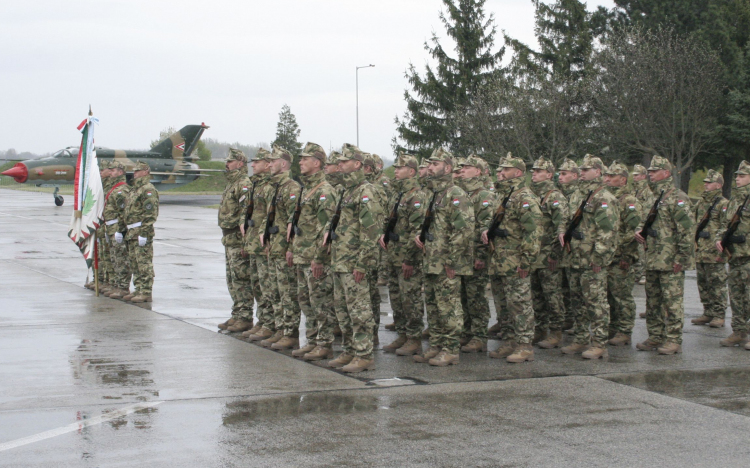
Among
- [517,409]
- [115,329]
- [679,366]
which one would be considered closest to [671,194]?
[679,366]

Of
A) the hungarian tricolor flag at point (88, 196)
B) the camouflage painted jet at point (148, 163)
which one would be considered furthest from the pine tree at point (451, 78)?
the hungarian tricolor flag at point (88, 196)

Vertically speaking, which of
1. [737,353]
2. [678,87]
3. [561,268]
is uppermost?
[678,87]

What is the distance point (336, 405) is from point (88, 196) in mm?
7827

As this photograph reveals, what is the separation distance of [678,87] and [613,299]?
93.7ft

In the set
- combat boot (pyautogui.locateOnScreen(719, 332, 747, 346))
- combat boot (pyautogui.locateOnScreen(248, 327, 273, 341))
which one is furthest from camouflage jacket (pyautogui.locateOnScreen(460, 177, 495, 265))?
combat boot (pyautogui.locateOnScreen(719, 332, 747, 346))

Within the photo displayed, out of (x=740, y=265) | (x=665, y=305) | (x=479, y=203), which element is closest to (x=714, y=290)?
(x=740, y=265)

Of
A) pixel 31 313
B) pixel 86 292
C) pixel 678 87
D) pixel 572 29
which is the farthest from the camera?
pixel 572 29

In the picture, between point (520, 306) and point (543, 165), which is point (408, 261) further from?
point (543, 165)

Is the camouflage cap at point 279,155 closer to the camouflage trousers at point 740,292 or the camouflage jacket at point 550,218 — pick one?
the camouflage jacket at point 550,218

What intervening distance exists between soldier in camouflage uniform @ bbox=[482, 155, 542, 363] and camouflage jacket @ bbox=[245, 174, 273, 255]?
2.56 m

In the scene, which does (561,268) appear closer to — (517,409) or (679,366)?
(679,366)

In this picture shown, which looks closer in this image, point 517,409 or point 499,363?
point 517,409

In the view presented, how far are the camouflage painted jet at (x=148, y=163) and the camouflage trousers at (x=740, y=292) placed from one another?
105 feet

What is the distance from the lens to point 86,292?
43.8 ft
